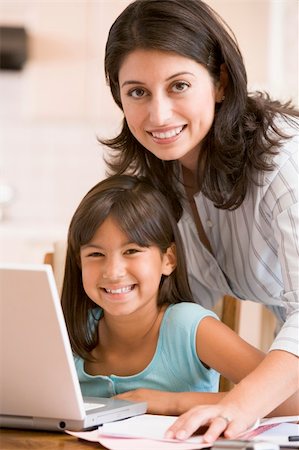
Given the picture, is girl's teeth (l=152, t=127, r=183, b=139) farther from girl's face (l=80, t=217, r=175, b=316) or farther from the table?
the table

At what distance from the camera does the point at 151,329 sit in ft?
5.61

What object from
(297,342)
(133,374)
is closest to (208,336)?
(133,374)

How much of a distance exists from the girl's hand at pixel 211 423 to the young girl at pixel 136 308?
31 cm

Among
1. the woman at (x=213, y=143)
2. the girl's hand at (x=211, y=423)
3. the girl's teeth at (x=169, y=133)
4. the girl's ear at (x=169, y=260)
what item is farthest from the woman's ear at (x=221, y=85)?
the girl's hand at (x=211, y=423)

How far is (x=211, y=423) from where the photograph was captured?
3.98ft

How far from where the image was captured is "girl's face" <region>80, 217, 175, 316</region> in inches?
64.8

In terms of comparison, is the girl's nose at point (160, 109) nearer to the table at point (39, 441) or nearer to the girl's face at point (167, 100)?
the girl's face at point (167, 100)

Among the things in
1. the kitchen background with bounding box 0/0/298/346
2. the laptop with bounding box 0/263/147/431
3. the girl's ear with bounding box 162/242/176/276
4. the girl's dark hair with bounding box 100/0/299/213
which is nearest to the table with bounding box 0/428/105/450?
the laptop with bounding box 0/263/147/431

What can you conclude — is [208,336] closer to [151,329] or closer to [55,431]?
[151,329]

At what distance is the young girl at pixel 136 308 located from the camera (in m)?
1.62

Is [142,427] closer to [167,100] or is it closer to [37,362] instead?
[37,362]

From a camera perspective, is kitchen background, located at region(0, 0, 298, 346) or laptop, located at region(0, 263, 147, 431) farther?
kitchen background, located at region(0, 0, 298, 346)

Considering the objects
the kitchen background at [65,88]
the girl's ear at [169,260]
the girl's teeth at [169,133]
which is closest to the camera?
the girl's teeth at [169,133]

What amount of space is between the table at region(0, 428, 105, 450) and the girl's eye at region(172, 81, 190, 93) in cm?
65
